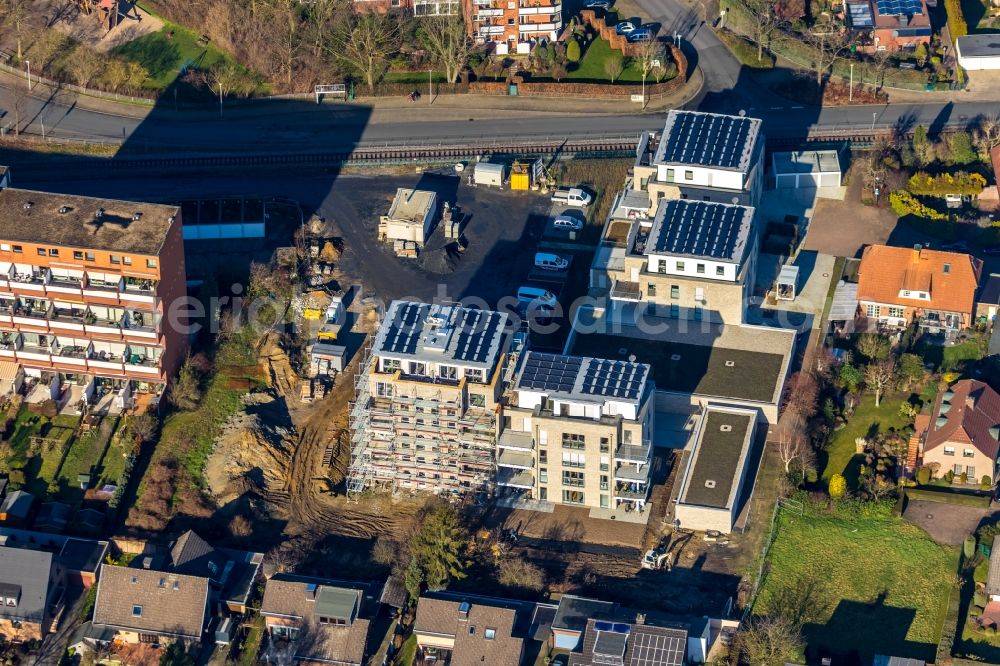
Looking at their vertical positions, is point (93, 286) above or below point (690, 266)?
above

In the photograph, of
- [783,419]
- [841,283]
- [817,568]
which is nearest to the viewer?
[817,568]

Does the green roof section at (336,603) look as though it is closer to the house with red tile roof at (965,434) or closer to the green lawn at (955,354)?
the house with red tile roof at (965,434)

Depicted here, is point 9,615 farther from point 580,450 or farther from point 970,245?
point 970,245

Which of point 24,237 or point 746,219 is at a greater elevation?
point 24,237

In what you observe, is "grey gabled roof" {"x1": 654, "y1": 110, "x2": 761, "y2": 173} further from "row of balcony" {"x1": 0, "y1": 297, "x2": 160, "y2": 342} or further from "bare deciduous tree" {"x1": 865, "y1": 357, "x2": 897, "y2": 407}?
"row of balcony" {"x1": 0, "y1": 297, "x2": 160, "y2": 342}

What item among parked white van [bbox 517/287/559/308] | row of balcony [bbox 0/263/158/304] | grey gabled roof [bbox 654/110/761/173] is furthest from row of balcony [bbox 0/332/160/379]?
grey gabled roof [bbox 654/110/761/173]

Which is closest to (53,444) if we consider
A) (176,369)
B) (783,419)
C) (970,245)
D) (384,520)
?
(176,369)

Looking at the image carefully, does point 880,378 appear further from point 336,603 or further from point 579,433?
point 336,603

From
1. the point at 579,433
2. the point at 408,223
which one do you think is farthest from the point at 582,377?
the point at 408,223
